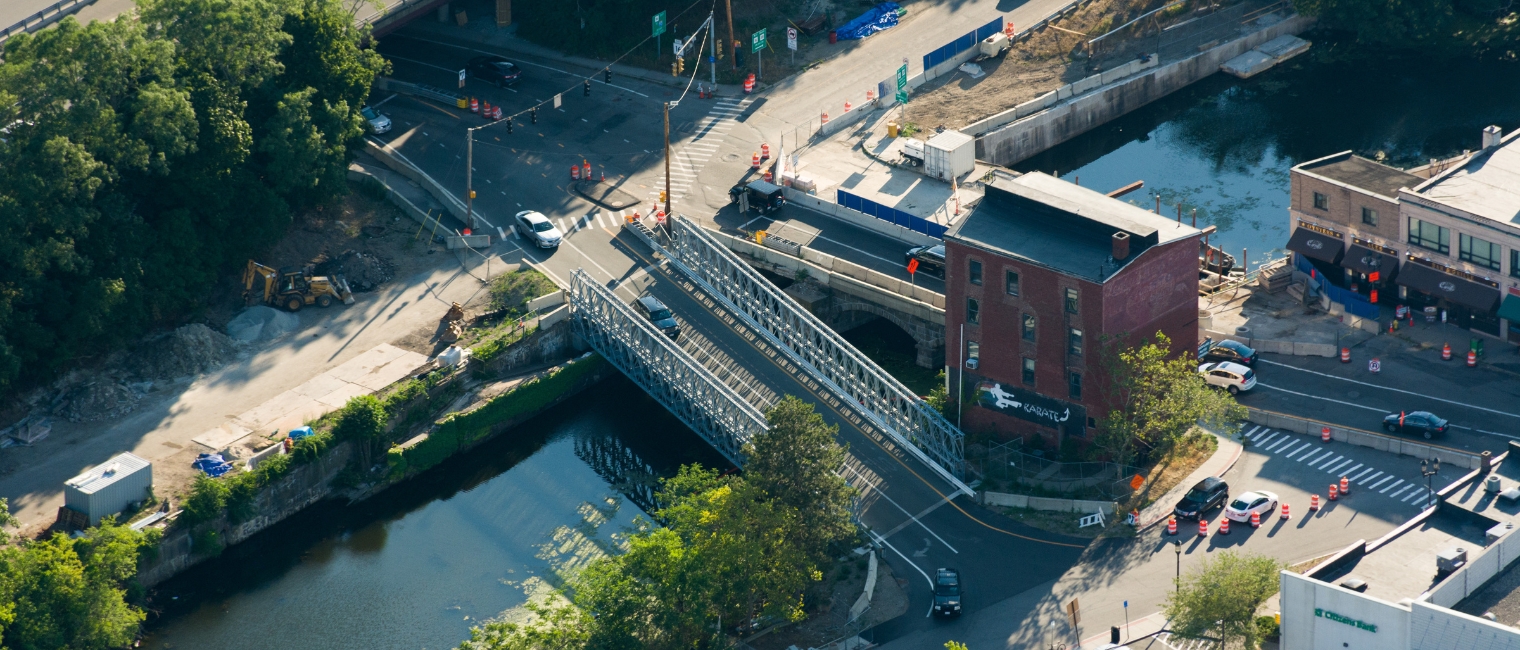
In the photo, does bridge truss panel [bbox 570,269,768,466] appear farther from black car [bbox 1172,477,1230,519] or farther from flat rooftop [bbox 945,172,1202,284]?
black car [bbox 1172,477,1230,519]

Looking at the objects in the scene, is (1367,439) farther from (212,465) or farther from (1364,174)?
(212,465)

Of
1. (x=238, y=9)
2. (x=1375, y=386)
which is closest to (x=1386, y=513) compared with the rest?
(x=1375, y=386)

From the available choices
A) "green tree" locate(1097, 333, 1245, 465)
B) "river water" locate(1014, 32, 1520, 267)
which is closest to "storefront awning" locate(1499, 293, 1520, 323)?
"green tree" locate(1097, 333, 1245, 465)

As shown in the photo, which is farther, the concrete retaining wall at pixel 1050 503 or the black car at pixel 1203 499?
the concrete retaining wall at pixel 1050 503

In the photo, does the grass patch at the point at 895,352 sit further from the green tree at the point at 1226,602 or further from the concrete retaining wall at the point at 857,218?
the green tree at the point at 1226,602

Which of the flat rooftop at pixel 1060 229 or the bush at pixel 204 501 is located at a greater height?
the flat rooftop at pixel 1060 229

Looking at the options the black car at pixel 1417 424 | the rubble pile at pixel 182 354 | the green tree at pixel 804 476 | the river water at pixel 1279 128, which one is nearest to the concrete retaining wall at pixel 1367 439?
the black car at pixel 1417 424
